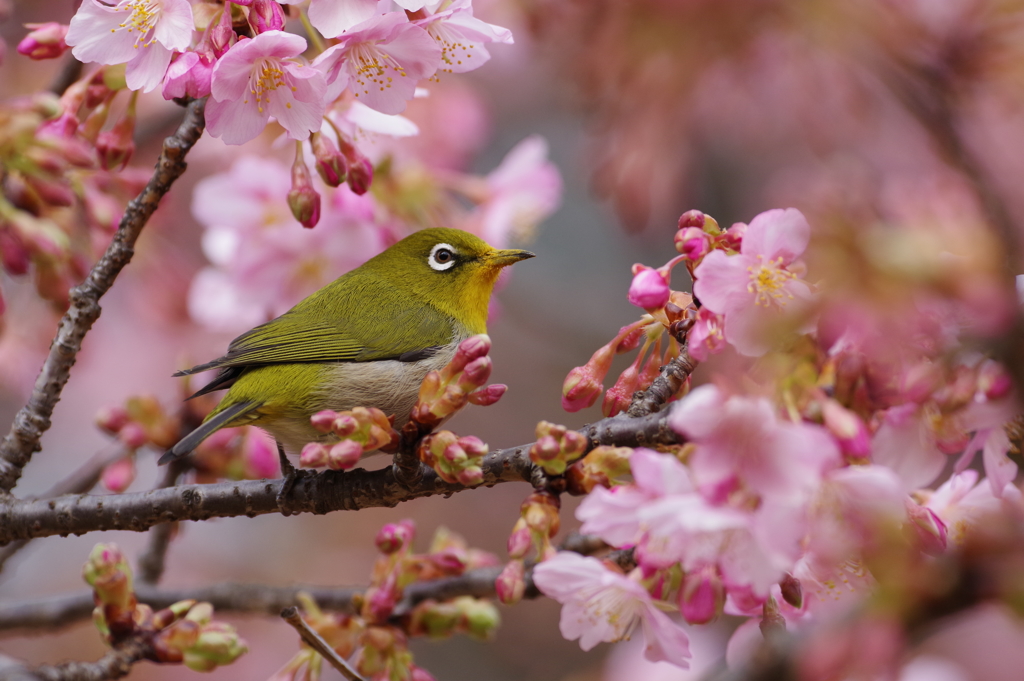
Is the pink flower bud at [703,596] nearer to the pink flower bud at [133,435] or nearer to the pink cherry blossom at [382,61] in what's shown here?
Result: the pink cherry blossom at [382,61]

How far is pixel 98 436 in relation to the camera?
7.50 metres

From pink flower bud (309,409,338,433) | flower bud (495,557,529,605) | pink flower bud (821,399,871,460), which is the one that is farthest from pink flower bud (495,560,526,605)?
pink flower bud (821,399,871,460)

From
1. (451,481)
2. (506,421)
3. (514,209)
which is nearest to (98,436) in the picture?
(506,421)

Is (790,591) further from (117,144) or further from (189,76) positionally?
(117,144)

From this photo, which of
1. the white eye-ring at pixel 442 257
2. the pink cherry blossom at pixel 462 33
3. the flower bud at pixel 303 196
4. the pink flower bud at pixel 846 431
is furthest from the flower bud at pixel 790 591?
the white eye-ring at pixel 442 257

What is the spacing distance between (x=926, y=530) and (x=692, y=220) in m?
0.77

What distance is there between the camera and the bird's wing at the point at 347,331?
9.74ft

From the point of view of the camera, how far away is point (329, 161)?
224 centimetres

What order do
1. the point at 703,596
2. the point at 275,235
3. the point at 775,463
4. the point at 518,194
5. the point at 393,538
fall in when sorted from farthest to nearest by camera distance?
the point at 518,194 → the point at 275,235 → the point at 393,538 → the point at 703,596 → the point at 775,463

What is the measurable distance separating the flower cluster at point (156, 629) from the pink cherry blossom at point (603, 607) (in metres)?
0.96

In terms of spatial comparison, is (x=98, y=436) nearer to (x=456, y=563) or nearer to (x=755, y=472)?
(x=456, y=563)

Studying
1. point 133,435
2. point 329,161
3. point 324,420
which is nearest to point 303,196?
point 329,161

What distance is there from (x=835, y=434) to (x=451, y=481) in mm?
792

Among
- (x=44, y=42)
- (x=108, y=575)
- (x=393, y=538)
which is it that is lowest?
(x=393, y=538)
